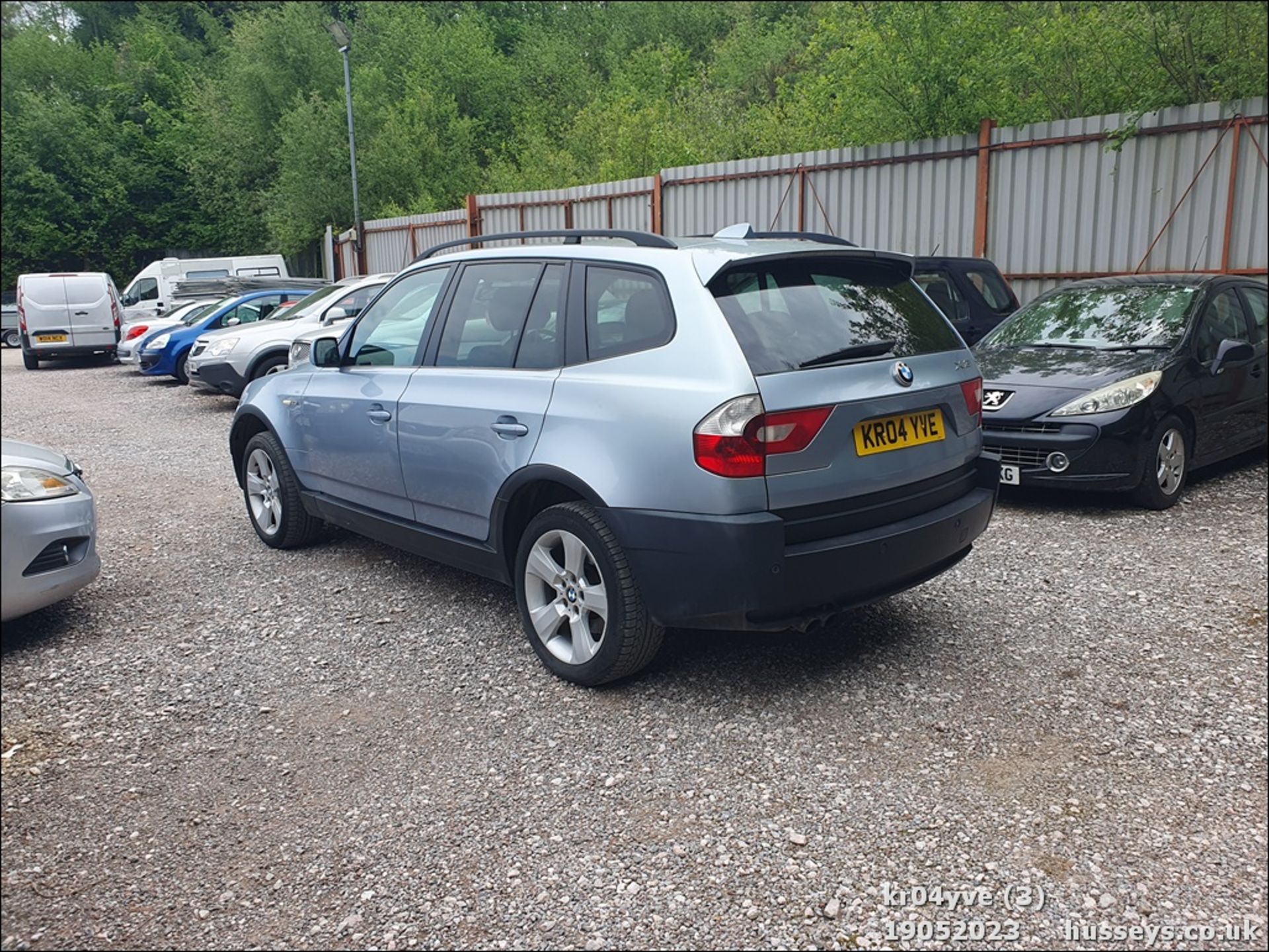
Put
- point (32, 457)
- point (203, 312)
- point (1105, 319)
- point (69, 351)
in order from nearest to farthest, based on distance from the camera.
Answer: point (32, 457)
point (69, 351)
point (1105, 319)
point (203, 312)

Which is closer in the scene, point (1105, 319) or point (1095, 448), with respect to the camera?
point (1095, 448)

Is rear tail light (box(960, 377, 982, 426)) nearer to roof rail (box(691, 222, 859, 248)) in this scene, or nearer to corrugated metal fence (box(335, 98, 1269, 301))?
roof rail (box(691, 222, 859, 248))

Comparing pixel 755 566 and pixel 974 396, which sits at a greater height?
pixel 974 396

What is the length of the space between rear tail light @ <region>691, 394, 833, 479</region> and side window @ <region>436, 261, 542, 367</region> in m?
1.19

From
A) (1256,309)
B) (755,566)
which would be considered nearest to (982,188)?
(1256,309)

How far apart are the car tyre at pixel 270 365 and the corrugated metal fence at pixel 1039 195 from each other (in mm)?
6456

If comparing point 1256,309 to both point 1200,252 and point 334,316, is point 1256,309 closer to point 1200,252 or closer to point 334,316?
point 1200,252

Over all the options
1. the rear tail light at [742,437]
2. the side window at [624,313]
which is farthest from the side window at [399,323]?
the rear tail light at [742,437]

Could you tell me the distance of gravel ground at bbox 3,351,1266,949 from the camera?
1357 millimetres

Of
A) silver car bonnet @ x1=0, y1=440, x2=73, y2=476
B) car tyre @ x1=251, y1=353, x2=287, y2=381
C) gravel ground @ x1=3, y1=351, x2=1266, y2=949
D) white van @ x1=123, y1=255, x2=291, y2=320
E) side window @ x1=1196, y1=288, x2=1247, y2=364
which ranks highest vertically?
white van @ x1=123, y1=255, x2=291, y2=320

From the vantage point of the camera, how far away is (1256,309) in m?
7.86

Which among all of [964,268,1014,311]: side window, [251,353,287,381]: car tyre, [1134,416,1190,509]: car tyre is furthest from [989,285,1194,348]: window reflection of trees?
[251,353,287,381]: car tyre

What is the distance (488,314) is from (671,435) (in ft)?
4.53

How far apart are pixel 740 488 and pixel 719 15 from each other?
3554 cm
